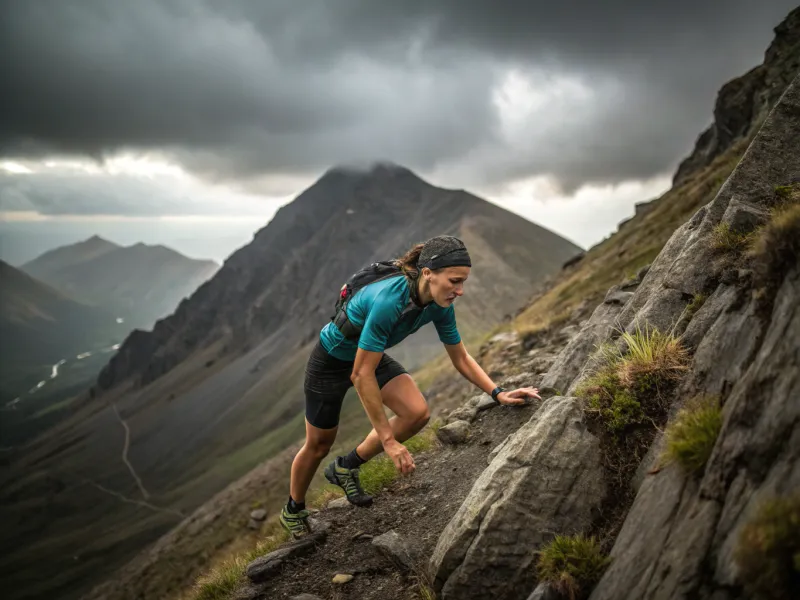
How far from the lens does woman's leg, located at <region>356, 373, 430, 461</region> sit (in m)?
6.64

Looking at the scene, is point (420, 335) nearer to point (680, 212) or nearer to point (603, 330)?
point (680, 212)

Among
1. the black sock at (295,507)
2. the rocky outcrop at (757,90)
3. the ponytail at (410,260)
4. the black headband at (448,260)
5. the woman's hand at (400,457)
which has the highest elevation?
the rocky outcrop at (757,90)

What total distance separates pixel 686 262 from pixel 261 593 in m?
6.50

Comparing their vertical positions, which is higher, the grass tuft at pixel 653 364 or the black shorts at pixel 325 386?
the black shorts at pixel 325 386

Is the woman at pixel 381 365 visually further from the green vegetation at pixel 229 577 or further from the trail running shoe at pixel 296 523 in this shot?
the green vegetation at pixel 229 577

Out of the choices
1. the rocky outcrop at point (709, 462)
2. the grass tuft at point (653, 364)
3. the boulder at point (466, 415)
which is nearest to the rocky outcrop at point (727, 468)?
the rocky outcrop at point (709, 462)

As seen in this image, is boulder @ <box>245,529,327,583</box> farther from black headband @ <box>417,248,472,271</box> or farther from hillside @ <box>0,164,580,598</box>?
hillside @ <box>0,164,580,598</box>

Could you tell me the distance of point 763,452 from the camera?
10.2 ft

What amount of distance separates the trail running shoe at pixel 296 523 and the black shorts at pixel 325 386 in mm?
1474

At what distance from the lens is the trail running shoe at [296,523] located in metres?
6.91

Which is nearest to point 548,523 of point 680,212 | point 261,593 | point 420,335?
point 261,593

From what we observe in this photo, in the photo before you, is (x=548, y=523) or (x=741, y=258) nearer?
(x=548, y=523)

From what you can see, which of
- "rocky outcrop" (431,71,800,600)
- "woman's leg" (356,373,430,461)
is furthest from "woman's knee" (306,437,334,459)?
"rocky outcrop" (431,71,800,600)

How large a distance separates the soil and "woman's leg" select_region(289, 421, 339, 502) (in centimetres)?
76
